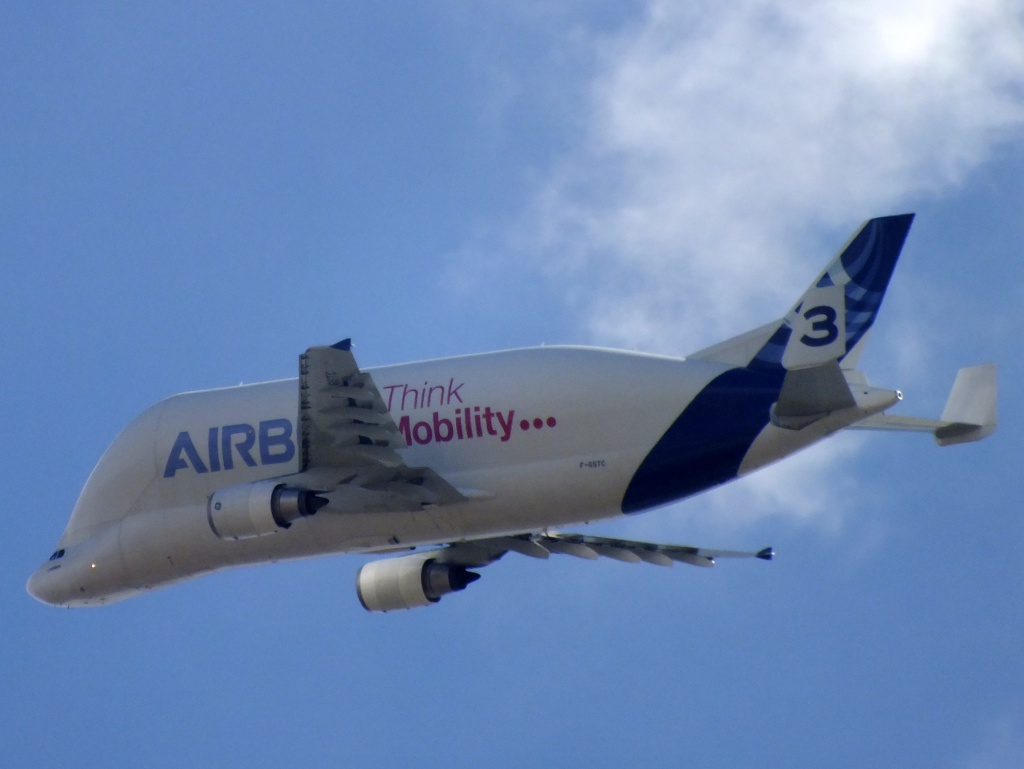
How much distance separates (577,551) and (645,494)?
6668mm

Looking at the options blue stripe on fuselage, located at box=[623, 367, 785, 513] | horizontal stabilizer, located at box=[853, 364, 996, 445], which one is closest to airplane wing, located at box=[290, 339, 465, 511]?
blue stripe on fuselage, located at box=[623, 367, 785, 513]

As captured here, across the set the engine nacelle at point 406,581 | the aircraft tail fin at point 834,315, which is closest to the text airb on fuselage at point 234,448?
the engine nacelle at point 406,581

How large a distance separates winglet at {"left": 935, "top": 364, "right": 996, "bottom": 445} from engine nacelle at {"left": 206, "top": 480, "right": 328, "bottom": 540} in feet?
44.8

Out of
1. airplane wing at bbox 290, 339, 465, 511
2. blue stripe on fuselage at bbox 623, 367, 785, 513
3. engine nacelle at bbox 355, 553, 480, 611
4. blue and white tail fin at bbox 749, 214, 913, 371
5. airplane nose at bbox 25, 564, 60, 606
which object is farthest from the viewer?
engine nacelle at bbox 355, 553, 480, 611

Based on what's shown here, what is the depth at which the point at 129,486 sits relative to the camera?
46.5 metres

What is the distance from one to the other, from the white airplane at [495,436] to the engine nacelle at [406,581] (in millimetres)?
2851

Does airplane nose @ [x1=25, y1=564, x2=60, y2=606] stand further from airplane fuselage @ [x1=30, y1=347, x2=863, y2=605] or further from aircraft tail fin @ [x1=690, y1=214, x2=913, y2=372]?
aircraft tail fin @ [x1=690, y1=214, x2=913, y2=372]

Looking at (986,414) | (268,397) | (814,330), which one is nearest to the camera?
(814,330)

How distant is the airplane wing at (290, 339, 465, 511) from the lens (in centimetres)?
4112

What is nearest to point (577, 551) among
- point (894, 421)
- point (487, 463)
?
point (487, 463)

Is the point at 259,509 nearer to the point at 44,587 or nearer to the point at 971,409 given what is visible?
the point at 44,587

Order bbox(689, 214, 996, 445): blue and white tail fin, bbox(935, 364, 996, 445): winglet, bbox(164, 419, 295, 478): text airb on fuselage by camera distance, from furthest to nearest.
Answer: bbox(164, 419, 295, 478): text airb on fuselage < bbox(935, 364, 996, 445): winglet < bbox(689, 214, 996, 445): blue and white tail fin

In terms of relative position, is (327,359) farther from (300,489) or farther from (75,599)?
(75,599)

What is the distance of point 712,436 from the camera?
41125 millimetres
